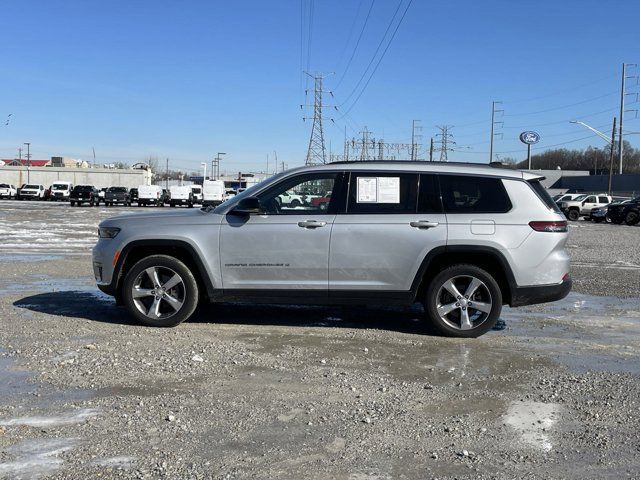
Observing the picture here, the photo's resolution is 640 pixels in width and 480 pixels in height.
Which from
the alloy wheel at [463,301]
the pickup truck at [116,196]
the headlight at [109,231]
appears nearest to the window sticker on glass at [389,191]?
the alloy wheel at [463,301]

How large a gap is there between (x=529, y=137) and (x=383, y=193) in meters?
74.3

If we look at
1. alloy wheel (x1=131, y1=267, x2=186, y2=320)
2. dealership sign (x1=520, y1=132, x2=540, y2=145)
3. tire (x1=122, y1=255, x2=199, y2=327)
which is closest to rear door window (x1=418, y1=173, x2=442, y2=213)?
tire (x1=122, y1=255, x2=199, y2=327)

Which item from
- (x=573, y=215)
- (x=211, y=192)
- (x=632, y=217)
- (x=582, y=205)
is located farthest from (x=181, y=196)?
(x=632, y=217)

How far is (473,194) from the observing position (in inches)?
265

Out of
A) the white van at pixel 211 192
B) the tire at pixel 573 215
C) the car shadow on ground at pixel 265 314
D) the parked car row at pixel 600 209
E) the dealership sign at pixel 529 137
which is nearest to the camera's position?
the car shadow on ground at pixel 265 314

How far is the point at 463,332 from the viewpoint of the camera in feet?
21.8

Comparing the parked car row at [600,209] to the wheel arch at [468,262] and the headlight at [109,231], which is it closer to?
the wheel arch at [468,262]

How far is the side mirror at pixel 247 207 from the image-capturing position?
6.61 meters

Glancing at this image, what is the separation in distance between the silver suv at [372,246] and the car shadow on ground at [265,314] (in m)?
0.58

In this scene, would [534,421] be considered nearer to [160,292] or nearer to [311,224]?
[311,224]

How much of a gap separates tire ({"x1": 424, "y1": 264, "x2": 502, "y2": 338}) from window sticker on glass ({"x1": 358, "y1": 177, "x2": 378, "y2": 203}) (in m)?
1.11

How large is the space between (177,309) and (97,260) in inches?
44.1

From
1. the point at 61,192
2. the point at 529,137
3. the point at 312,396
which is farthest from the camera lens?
the point at 529,137

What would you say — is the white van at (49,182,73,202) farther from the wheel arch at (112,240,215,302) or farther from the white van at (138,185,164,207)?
the wheel arch at (112,240,215,302)
